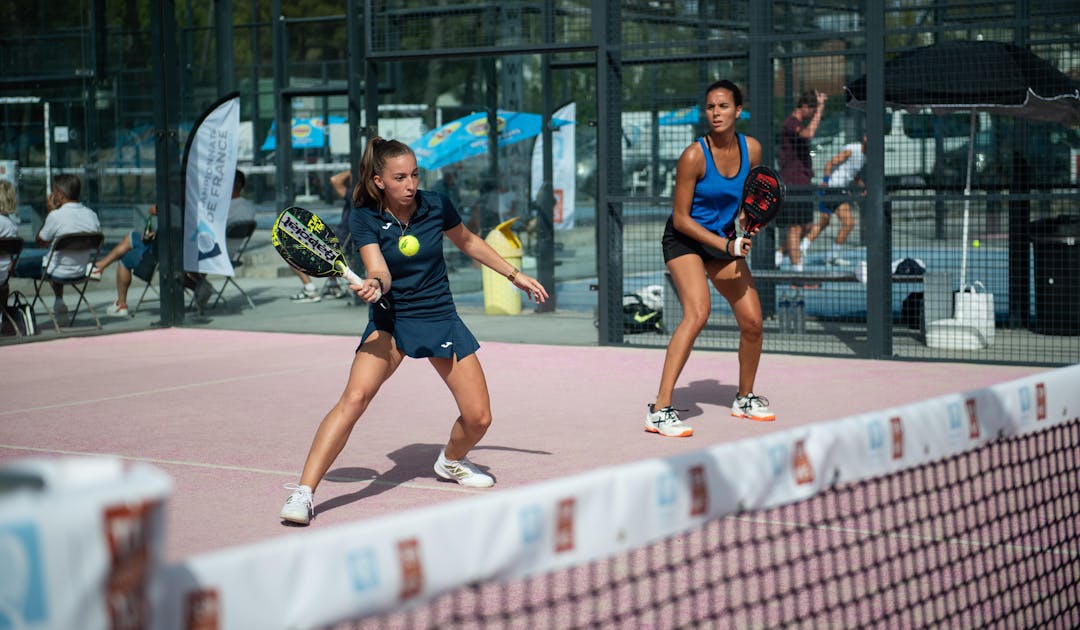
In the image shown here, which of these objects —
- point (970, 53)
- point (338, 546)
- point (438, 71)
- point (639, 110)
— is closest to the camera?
point (338, 546)

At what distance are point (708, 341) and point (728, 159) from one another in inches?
180

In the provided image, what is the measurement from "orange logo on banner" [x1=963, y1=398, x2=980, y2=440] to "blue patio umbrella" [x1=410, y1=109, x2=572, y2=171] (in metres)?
14.5

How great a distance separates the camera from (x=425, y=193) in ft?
20.7

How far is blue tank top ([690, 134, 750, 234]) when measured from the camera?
789 cm

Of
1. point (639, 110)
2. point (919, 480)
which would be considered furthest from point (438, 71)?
point (919, 480)

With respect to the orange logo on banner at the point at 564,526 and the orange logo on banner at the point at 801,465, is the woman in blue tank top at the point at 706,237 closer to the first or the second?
the orange logo on banner at the point at 801,465

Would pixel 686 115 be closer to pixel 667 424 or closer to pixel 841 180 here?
pixel 841 180

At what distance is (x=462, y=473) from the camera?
6590 millimetres

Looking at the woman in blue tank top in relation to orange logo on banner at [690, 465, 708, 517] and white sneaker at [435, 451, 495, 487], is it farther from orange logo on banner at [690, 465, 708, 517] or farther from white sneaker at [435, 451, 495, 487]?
orange logo on banner at [690, 465, 708, 517]

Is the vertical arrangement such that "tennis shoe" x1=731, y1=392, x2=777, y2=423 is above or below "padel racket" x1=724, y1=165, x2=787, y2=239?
below

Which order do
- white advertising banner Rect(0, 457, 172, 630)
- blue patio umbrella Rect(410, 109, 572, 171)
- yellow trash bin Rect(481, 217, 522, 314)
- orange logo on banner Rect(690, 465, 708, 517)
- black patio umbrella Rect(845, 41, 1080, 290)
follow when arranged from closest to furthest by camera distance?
white advertising banner Rect(0, 457, 172, 630), orange logo on banner Rect(690, 465, 708, 517), black patio umbrella Rect(845, 41, 1080, 290), yellow trash bin Rect(481, 217, 522, 314), blue patio umbrella Rect(410, 109, 572, 171)

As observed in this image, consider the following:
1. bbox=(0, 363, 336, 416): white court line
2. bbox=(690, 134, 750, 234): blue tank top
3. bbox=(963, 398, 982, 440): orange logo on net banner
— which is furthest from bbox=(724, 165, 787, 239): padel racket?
bbox=(0, 363, 336, 416): white court line

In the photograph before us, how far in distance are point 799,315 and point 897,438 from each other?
9.15 meters

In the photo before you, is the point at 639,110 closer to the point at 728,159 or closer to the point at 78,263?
the point at 78,263
